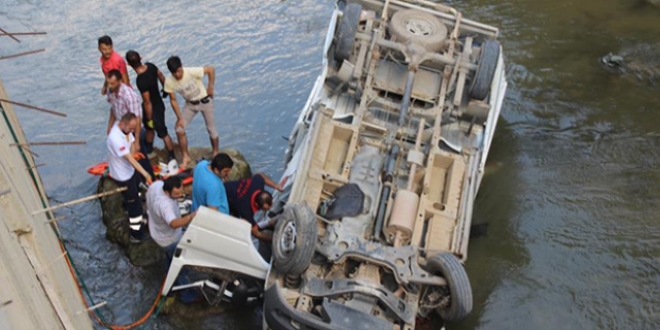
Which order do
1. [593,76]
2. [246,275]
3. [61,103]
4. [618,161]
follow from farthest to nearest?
1. [593,76]
2. [61,103]
3. [618,161]
4. [246,275]

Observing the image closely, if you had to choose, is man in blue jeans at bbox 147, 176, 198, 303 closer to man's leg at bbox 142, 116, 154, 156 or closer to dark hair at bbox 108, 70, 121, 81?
dark hair at bbox 108, 70, 121, 81

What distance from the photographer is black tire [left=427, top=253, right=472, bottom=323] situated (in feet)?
17.0

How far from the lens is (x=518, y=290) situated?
688 centimetres

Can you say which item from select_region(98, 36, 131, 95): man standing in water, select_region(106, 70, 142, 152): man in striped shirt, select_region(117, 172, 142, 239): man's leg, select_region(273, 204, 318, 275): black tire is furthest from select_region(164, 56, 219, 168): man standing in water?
select_region(273, 204, 318, 275): black tire

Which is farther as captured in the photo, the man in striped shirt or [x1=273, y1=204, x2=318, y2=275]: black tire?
the man in striped shirt

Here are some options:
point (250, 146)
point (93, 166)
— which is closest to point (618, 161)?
point (250, 146)

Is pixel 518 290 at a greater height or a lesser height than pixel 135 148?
lesser

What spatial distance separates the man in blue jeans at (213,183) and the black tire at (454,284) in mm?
2072

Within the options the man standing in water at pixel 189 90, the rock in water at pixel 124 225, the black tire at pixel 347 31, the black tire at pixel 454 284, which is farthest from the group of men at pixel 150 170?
the black tire at pixel 347 31

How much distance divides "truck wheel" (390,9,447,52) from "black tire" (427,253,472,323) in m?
3.38

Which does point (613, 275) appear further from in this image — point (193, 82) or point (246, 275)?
point (193, 82)

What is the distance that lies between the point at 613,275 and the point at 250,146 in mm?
5241

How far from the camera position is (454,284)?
516cm

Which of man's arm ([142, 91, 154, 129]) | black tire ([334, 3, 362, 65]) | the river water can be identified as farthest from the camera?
black tire ([334, 3, 362, 65])
